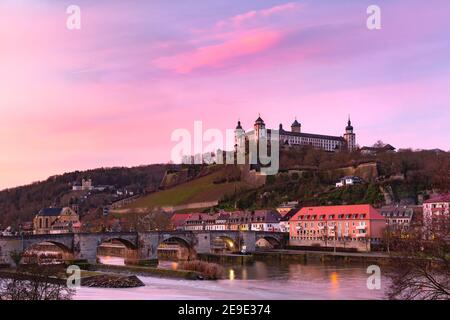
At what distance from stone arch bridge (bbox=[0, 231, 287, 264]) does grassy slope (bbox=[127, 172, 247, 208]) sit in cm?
2600

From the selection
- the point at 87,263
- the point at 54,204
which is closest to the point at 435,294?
the point at 87,263

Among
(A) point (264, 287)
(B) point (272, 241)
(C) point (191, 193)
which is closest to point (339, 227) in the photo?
(B) point (272, 241)

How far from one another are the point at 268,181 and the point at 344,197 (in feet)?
55.6

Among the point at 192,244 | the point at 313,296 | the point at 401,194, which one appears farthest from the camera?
the point at 401,194

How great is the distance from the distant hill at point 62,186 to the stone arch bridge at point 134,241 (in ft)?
183

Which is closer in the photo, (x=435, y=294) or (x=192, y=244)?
(x=435, y=294)

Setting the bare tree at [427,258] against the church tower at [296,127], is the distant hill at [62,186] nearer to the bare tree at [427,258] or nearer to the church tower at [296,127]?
the church tower at [296,127]

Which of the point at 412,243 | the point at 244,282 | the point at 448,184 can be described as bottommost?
the point at 244,282

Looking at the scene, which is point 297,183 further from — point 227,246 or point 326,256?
point 326,256

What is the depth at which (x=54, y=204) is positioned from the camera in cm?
10550

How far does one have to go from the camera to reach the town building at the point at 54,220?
7478 centimetres

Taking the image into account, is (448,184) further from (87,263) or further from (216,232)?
(216,232)

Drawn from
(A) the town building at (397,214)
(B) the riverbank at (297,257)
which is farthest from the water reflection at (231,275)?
(A) the town building at (397,214)

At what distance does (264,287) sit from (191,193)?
54381 millimetres
